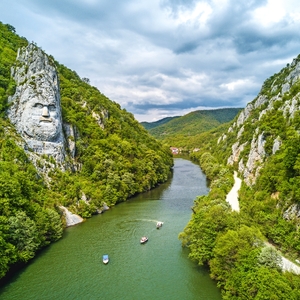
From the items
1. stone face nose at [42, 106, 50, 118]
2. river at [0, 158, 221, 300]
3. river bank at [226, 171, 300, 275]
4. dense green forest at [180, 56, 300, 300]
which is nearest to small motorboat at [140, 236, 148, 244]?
river at [0, 158, 221, 300]

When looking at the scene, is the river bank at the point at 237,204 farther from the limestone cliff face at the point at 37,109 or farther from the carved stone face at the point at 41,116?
the carved stone face at the point at 41,116

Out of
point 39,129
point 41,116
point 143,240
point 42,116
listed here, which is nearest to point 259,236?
point 143,240

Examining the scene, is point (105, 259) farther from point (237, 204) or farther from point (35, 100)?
point (35, 100)

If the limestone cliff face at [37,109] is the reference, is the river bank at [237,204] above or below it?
below

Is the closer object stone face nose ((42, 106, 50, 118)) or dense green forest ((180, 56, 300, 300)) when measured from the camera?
dense green forest ((180, 56, 300, 300))

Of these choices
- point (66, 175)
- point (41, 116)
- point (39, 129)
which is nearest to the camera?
point (66, 175)

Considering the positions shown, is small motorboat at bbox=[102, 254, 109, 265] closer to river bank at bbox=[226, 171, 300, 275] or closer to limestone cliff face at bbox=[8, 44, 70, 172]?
river bank at bbox=[226, 171, 300, 275]

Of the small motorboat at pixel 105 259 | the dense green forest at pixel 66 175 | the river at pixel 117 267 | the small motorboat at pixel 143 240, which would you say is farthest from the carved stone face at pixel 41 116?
the small motorboat at pixel 105 259
